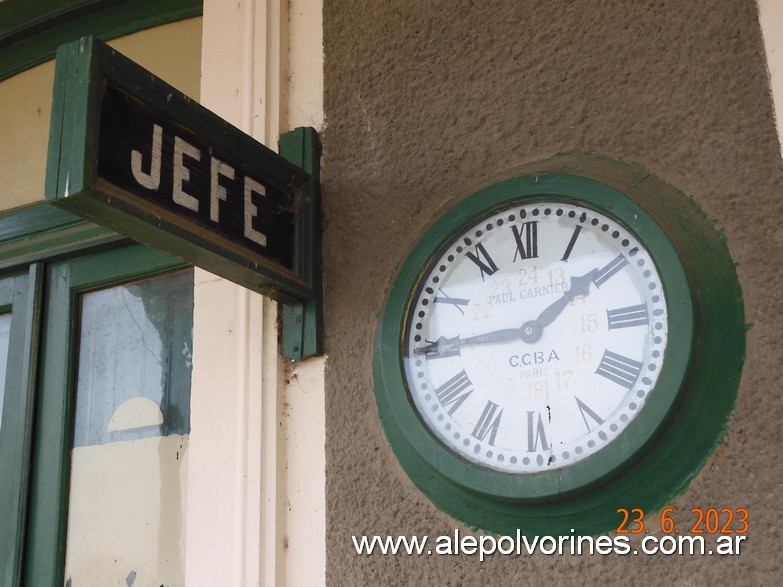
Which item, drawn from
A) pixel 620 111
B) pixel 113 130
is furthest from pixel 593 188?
pixel 113 130

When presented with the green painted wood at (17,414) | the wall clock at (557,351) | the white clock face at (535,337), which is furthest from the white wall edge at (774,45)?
the green painted wood at (17,414)

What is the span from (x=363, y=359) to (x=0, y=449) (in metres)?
1.06

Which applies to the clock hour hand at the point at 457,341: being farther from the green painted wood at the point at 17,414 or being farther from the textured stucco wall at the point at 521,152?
the green painted wood at the point at 17,414

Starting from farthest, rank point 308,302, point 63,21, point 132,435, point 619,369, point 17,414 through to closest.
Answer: point 63,21 < point 17,414 < point 132,435 < point 308,302 < point 619,369

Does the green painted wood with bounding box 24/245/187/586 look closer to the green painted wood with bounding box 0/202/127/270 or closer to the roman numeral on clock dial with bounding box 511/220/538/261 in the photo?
the green painted wood with bounding box 0/202/127/270

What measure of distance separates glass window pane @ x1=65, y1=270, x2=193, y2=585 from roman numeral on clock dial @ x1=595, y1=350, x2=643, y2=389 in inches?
40.0

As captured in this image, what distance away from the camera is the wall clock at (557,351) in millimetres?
1535

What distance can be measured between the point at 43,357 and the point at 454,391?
47.5 inches

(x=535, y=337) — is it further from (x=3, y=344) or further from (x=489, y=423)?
(x=3, y=344)

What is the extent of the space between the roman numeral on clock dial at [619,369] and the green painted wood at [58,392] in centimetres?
113

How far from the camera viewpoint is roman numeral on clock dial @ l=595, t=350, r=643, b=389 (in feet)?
5.14

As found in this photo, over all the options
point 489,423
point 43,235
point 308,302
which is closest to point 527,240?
point 489,423

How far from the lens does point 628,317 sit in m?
1.61

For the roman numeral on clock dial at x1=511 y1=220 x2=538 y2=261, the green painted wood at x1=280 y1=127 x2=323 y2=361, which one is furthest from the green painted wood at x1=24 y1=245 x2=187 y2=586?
the roman numeral on clock dial at x1=511 y1=220 x2=538 y2=261
